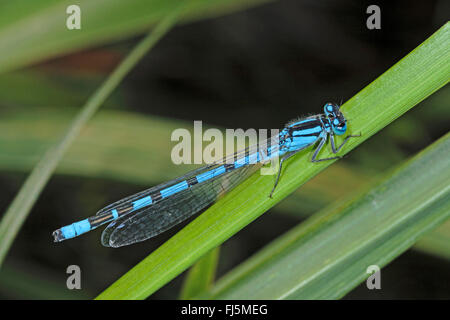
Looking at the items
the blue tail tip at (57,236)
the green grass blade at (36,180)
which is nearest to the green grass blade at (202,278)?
the blue tail tip at (57,236)

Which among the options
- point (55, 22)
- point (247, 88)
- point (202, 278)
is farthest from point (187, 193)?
point (247, 88)

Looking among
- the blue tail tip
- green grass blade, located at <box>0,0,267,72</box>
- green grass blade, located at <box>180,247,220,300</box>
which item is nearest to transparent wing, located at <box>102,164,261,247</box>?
the blue tail tip

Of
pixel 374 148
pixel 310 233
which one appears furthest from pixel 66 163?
pixel 374 148

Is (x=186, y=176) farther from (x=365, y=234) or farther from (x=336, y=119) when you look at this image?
(x=365, y=234)

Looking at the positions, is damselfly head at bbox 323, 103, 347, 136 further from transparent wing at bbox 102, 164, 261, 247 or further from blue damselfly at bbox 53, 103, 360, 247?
transparent wing at bbox 102, 164, 261, 247

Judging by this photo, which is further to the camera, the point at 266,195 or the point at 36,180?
the point at 36,180

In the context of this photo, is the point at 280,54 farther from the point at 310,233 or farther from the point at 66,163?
the point at 310,233
